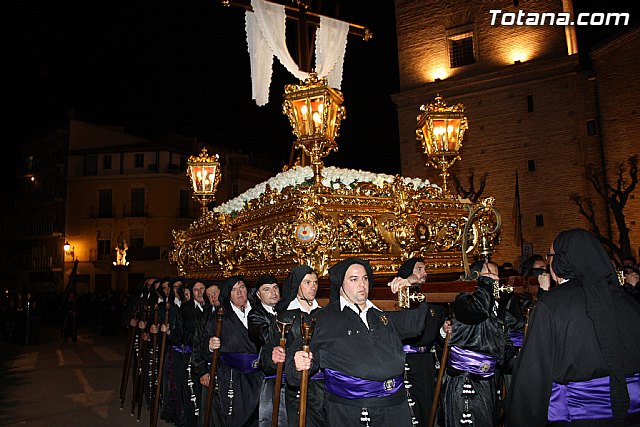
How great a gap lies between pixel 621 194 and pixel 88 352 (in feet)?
63.7

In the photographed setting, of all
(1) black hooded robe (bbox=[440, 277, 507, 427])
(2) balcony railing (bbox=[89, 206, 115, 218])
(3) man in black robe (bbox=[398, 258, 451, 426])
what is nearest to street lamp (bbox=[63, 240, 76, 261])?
(2) balcony railing (bbox=[89, 206, 115, 218])

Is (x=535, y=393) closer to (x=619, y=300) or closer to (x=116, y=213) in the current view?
(x=619, y=300)

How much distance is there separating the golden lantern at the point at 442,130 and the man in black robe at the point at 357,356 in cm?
361

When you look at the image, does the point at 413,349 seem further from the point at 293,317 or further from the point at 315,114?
the point at 315,114

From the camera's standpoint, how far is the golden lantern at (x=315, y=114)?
5766 millimetres

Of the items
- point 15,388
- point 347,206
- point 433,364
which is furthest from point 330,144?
point 15,388

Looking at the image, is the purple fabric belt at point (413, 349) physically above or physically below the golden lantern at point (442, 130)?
below

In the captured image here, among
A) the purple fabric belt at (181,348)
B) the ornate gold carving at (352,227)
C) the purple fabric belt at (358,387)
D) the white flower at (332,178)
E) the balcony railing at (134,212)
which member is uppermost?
the balcony railing at (134,212)

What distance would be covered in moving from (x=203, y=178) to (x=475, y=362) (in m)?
6.04

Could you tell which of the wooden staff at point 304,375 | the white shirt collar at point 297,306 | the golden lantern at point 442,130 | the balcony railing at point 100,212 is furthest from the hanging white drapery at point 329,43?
the balcony railing at point 100,212

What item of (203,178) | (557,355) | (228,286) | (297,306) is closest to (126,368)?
(203,178)

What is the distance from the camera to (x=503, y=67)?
24078mm

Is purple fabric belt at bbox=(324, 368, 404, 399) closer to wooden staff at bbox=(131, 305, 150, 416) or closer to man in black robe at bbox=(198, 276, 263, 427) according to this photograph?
man in black robe at bbox=(198, 276, 263, 427)

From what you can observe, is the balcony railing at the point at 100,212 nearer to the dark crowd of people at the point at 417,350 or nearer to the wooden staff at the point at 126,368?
the wooden staff at the point at 126,368
